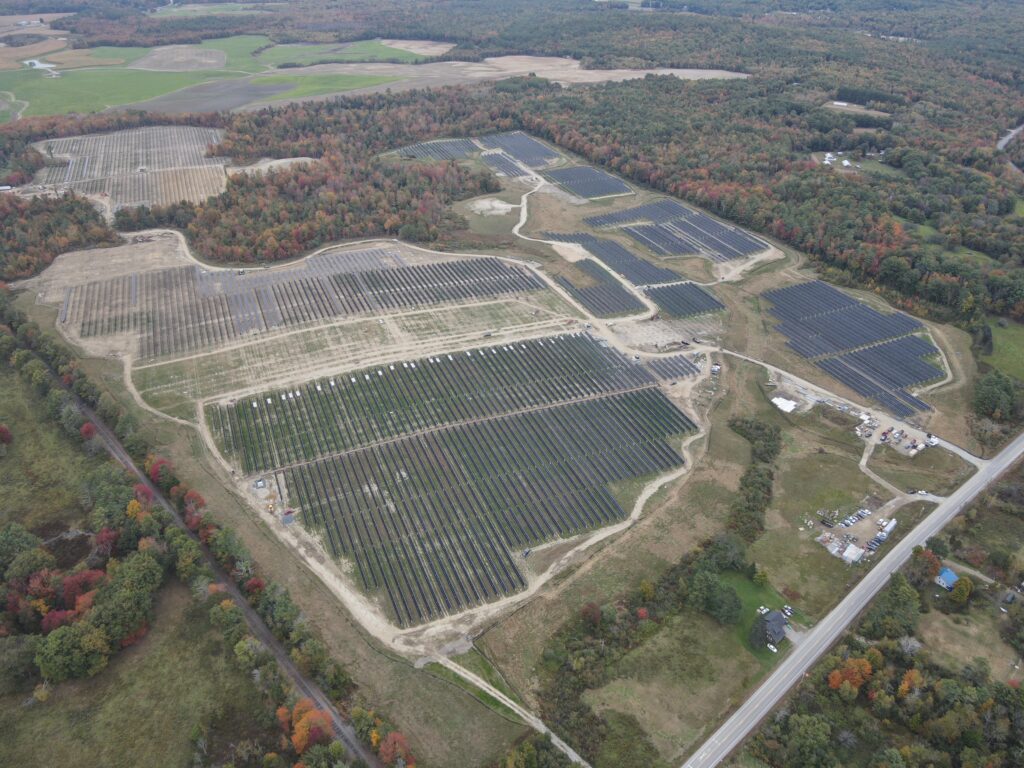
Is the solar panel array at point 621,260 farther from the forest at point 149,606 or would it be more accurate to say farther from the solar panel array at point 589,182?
the forest at point 149,606

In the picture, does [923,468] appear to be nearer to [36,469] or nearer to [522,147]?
[36,469]

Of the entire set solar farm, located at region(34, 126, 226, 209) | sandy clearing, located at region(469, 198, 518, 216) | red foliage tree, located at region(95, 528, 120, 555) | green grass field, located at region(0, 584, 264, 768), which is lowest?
green grass field, located at region(0, 584, 264, 768)

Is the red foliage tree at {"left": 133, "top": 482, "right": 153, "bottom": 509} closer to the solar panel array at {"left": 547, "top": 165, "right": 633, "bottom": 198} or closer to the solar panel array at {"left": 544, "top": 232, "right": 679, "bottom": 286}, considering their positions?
the solar panel array at {"left": 544, "top": 232, "right": 679, "bottom": 286}

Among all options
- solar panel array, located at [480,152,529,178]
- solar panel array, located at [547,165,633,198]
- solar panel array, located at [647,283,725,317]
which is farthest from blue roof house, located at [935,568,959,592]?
solar panel array, located at [480,152,529,178]

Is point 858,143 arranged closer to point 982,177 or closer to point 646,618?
point 982,177

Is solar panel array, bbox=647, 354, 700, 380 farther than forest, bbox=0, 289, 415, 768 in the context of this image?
Yes

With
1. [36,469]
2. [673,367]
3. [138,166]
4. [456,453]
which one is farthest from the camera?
[138,166]

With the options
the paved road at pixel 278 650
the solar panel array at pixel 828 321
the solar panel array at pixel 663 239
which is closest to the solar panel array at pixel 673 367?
the solar panel array at pixel 828 321

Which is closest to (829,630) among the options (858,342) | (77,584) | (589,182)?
(858,342)
